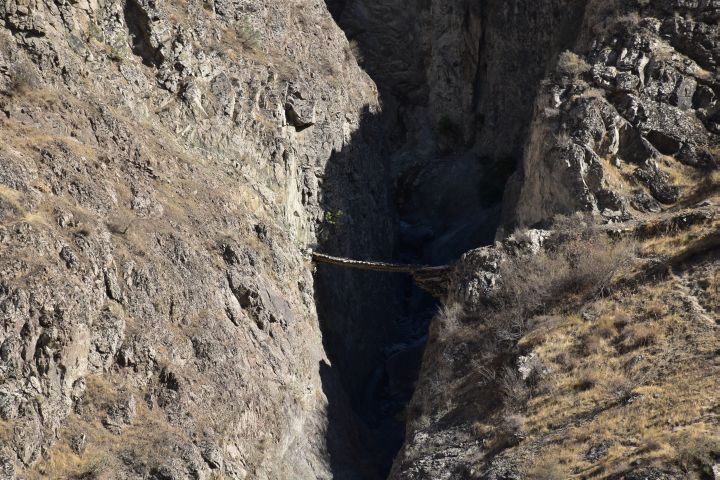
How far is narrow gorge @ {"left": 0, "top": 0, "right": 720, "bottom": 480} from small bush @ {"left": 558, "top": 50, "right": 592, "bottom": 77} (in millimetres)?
132

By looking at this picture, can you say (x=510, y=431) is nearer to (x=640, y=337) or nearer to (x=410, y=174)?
(x=640, y=337)

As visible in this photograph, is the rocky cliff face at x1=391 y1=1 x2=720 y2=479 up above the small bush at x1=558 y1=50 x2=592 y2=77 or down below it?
below

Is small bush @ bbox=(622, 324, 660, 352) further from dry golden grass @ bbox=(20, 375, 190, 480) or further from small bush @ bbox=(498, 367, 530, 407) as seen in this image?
dry golden grass @ bbox=(20, 375, 190, 480)

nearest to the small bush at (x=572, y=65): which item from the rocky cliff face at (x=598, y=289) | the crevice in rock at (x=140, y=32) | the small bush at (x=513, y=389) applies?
the rocky cliff face at (x=598, y=289)

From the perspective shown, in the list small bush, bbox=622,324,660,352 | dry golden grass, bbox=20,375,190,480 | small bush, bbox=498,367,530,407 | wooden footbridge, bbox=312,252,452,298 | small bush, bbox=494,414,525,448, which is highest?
wooden footbridge, bbox=312,252,452,298

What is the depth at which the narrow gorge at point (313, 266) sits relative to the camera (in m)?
35.3

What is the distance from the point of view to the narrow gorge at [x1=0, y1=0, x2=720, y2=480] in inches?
1391

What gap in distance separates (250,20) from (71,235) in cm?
2147

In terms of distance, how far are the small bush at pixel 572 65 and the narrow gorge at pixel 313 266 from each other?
132 mm

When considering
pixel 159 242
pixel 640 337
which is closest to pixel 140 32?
pixel 159 242

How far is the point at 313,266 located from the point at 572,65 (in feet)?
47.5

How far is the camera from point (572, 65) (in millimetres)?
50625

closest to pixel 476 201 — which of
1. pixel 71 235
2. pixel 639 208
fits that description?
pixel 639 208

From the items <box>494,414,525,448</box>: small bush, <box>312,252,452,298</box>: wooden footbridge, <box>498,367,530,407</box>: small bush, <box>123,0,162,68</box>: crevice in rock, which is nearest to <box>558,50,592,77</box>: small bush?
<box>312,252,452,298</box>: wooden footbridge
